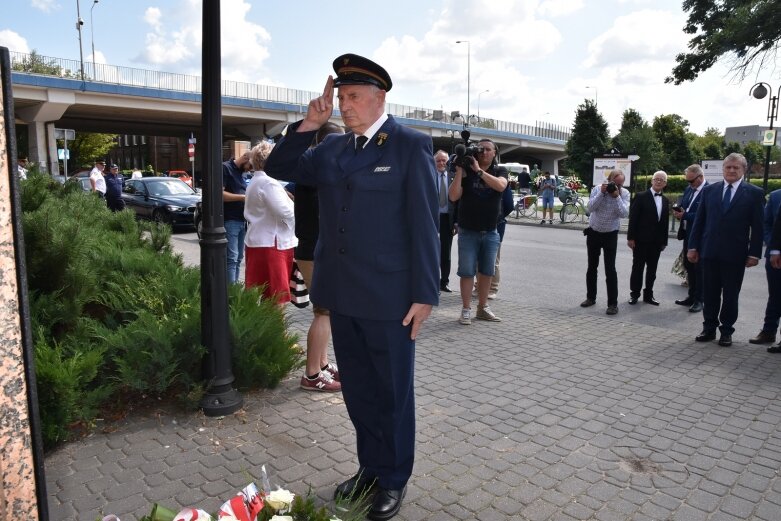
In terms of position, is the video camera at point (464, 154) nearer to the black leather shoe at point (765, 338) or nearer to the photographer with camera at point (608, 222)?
the photographer with camera at point (608, 222)

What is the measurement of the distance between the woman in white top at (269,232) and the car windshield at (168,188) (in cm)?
1562

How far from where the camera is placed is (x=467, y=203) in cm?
726

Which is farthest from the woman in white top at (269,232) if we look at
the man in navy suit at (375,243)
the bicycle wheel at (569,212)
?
the bicycle wheel at (569,212)

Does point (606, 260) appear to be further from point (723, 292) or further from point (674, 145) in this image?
point (674, 145)

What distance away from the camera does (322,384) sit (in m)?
4.81

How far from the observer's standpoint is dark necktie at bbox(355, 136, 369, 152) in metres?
3.09

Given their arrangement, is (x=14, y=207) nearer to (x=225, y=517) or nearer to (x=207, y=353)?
(x=225, y=517)

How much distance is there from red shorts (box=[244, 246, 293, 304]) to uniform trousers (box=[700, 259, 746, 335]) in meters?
4.53

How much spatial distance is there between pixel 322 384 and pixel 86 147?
6852 cm

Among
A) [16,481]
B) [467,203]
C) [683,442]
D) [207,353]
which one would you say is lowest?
[683,442]

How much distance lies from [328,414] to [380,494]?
1302 mm

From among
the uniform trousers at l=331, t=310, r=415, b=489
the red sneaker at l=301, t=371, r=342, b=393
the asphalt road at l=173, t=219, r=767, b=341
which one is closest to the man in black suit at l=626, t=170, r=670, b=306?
the asphalt road at l=173, t=219, r=767, b=341

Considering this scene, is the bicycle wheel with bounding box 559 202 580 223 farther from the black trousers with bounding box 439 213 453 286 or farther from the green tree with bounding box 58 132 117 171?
the green tree with bounding box 58 132 117 171

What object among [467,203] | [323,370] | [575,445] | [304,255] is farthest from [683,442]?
[467,203]
